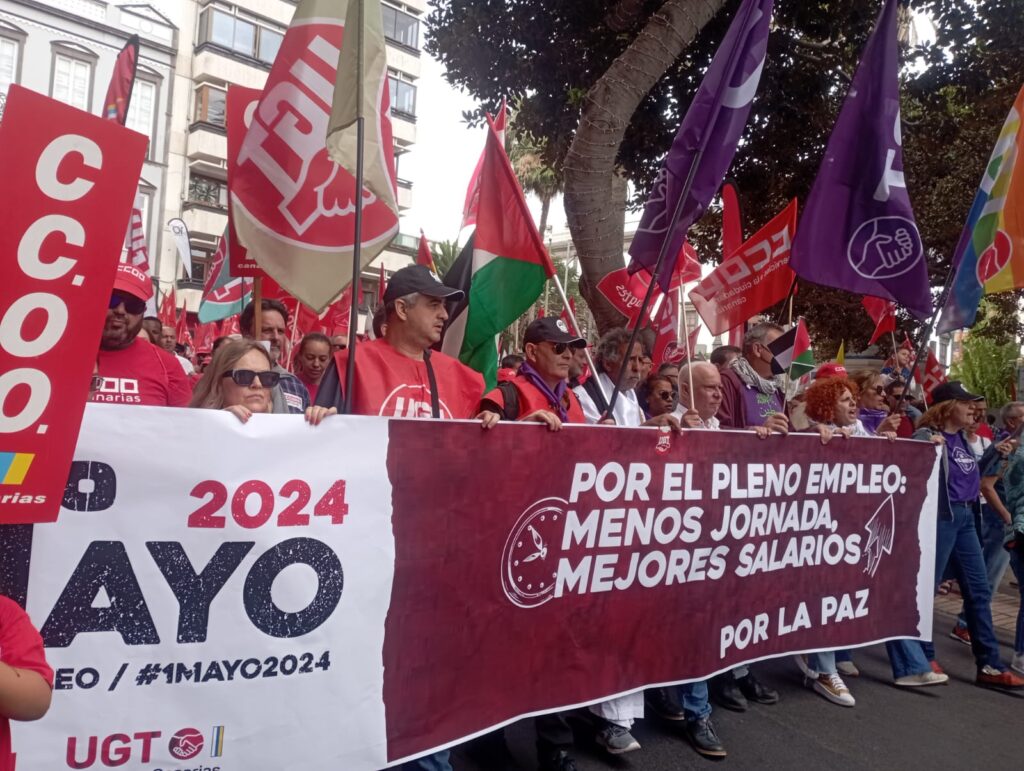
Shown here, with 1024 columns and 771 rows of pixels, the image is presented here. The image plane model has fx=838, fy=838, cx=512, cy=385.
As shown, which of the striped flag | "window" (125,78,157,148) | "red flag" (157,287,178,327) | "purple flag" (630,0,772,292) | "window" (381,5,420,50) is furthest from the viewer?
"window" (381,5,420,50)

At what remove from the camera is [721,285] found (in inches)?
253

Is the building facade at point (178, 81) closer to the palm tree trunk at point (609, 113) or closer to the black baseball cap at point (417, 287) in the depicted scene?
the palm tree trunk at point (609, 113)

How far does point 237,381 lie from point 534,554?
3.96 feet

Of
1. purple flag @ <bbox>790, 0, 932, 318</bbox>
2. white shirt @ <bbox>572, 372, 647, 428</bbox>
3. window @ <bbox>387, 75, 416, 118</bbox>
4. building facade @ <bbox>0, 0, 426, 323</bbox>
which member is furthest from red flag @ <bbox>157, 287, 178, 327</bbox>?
window @ <bbox>387, 75, 416, 118</bbox>

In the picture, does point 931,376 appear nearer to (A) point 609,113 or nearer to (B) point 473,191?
(A) point 609,113

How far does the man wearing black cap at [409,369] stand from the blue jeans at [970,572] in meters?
3.20

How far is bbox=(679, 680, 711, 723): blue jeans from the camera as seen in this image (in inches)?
147

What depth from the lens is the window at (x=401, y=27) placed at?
112ft

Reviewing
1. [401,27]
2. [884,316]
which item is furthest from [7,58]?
[884,316]

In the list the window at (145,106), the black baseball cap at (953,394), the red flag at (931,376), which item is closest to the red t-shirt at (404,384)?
the black baseball cap at (953,394)

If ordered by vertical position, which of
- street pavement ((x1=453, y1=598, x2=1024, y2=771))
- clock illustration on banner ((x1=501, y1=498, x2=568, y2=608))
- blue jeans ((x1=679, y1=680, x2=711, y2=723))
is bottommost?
street pavement ((x1=453, y1=598, x2=1024, y2=771))

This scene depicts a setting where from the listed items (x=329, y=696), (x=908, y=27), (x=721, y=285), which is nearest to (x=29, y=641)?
(x=329, y=696)

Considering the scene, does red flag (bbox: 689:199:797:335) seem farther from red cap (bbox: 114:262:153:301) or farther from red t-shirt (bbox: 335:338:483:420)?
red cap (bbox: 114:262:153:301)

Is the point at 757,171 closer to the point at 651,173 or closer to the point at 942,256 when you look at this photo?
the point at 651,173
